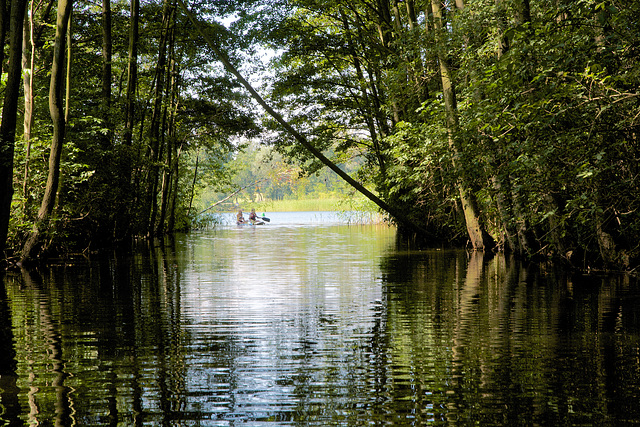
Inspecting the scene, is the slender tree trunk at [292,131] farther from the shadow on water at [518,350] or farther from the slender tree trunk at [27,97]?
the slender tree trunk at [27,97]

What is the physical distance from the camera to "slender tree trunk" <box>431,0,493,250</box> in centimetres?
1094

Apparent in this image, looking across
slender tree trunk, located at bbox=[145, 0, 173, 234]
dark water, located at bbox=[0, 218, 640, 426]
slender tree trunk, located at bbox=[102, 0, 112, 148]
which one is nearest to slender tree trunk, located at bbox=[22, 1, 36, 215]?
dark water, located at bbox=[0, 218, 640, 426]

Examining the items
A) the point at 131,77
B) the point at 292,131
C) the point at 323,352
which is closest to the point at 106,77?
the point at 131,77

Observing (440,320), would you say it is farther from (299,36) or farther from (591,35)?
(299,36)

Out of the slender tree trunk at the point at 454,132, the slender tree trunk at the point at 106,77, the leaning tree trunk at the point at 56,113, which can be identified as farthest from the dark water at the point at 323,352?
the slender tree trunk at the point at 106,77

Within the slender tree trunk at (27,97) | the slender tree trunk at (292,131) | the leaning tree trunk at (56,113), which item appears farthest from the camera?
the slender tree trunk at (27,97)

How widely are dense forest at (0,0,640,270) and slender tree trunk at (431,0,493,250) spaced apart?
0.19 feet

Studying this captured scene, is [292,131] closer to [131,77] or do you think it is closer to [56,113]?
[56,113]

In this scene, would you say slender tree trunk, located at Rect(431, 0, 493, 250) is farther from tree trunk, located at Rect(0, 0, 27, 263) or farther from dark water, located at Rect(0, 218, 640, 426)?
tree trunk, located at Rect(0, 0, 27, 263)

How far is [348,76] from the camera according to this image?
23391mm

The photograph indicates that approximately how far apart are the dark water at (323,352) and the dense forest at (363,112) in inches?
63.5

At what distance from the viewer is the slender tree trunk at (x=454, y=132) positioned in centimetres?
1094

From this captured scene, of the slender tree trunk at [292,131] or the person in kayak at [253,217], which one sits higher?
the slender tree trunk at [292,131]

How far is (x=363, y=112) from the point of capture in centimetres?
2350
